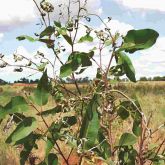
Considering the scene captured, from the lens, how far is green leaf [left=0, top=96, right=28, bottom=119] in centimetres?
182

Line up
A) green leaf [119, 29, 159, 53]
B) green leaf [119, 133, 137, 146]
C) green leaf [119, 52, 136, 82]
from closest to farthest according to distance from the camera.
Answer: green leaf [119, 29, 159, 53], green leaf [119, 52, 136, 82], green leaf [119, 133, 137, 146]

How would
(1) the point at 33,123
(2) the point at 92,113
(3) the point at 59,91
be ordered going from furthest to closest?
(3) the point at 59,91 < (1) the point at 33,123 < (2) the point at 92,113

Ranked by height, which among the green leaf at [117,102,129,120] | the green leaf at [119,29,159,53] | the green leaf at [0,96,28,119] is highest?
the green leaf at [119,29,159,53]

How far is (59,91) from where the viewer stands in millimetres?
1946

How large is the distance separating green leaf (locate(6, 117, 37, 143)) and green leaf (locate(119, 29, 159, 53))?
0.47 m

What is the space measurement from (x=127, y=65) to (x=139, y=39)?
14 cm

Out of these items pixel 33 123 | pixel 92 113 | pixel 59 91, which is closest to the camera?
pixel 92 113

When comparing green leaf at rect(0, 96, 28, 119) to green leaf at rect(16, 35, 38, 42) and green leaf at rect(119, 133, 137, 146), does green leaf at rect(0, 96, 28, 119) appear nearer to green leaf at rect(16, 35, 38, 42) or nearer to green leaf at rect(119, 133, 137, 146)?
green leaf at rect(16, 35, 38, 42)

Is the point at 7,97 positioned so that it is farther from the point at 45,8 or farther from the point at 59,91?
the point at 45,8

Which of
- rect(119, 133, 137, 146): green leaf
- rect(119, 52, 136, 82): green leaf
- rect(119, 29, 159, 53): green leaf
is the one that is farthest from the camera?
rect(119, 133, 137, 146): green leaf

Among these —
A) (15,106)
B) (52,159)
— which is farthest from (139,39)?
(52,159)

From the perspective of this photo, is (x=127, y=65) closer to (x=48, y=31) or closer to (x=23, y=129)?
(x=48, y=31)

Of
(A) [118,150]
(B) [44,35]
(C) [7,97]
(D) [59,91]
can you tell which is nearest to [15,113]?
(C) [7,97]

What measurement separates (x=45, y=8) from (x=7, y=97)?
16.0 inches
